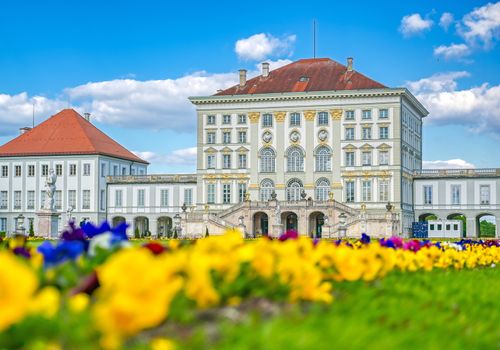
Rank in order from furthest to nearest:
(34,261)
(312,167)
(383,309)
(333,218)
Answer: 1. (312,167)
2. (333,218)
3. (34,261)
4. (383,309)

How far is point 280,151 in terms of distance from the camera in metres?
65.5

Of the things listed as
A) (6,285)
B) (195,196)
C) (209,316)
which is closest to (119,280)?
(6,285)

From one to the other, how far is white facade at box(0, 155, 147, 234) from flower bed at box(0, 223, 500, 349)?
6120 cm

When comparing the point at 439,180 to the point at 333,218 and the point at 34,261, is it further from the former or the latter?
the point at 34,261

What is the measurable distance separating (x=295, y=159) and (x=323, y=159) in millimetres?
2242

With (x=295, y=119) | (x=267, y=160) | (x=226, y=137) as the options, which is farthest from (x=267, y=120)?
(x=226, y=137)

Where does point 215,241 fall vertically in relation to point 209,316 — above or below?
above

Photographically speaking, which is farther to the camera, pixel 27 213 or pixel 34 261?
pixel 27 213

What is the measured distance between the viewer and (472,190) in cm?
6475

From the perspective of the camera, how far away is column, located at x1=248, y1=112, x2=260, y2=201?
6569 centimetres

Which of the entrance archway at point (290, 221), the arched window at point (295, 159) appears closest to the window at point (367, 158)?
the arched window at point (295, 159)

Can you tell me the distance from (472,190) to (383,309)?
60.6 metres

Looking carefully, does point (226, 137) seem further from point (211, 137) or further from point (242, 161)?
point (242, 161)

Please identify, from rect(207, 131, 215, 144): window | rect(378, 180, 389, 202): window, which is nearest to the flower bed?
rect(378, 180, 389, 202): window
